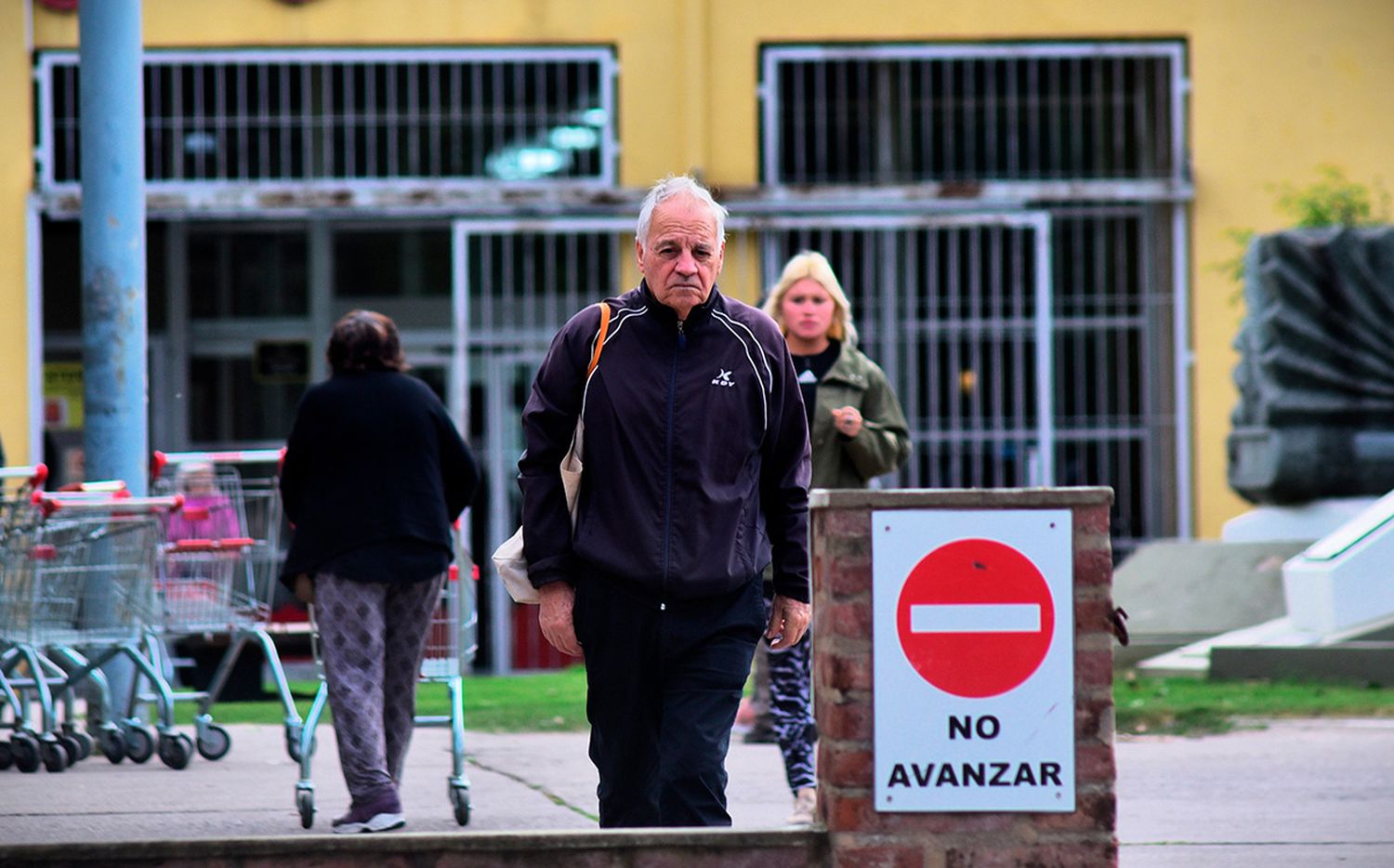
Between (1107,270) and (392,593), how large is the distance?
1065 cm

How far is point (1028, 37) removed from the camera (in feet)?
53.1

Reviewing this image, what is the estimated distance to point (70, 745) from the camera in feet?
27.8

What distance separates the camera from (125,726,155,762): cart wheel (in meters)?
8.61

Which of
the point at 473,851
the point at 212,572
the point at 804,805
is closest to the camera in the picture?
the point at 473,851

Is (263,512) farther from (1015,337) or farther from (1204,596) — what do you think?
(1015,337)

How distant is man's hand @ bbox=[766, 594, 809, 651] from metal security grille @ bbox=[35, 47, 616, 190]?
37.4ft

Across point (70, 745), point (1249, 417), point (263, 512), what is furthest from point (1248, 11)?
point (70, 745)

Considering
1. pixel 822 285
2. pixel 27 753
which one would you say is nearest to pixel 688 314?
pixel 822 285

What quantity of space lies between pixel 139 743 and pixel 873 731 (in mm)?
5114

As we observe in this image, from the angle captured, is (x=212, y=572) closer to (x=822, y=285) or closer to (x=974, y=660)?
(x=822, y=285)

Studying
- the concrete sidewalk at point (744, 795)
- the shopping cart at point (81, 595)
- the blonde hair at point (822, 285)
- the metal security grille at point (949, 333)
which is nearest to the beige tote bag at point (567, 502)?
the concrete sidewalk at point (744, 795)

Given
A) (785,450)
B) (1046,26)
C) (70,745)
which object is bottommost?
(70,745)

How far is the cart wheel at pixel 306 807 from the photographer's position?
6621mm

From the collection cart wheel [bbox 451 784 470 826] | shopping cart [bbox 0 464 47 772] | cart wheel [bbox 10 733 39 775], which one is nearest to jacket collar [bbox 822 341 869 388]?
cart wheel [bbox 451 784 470 826]
